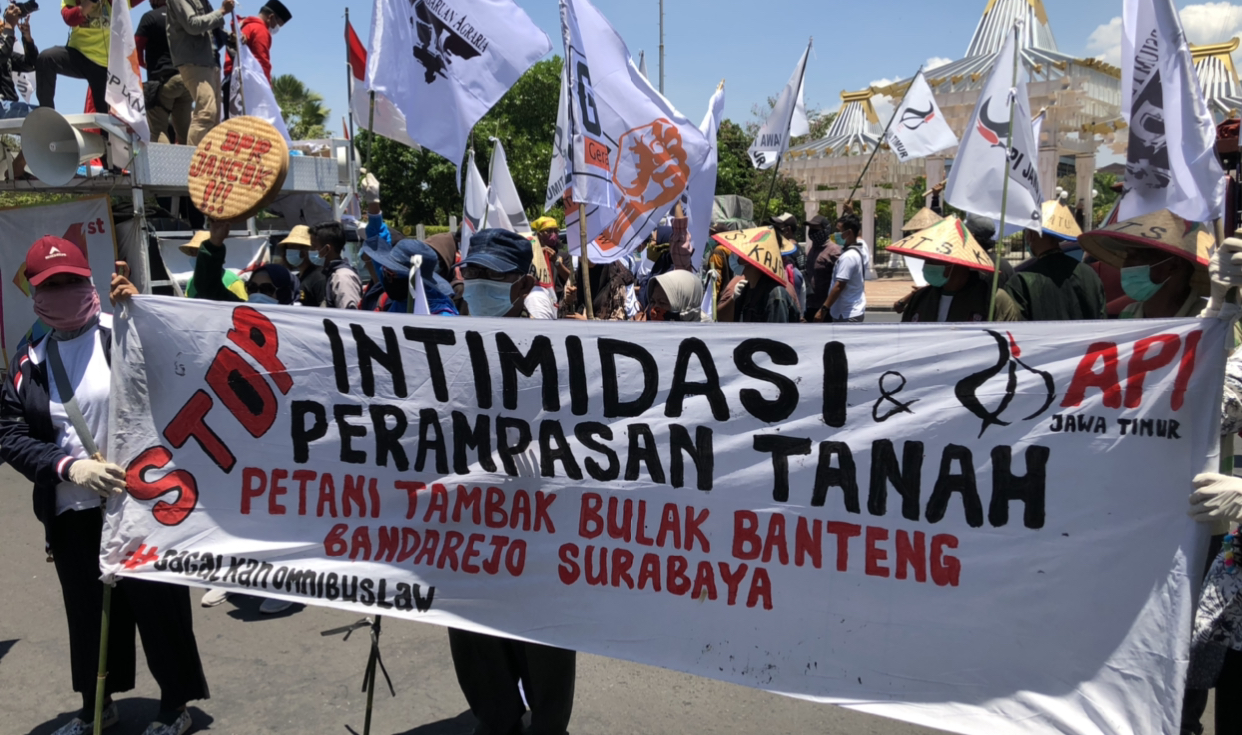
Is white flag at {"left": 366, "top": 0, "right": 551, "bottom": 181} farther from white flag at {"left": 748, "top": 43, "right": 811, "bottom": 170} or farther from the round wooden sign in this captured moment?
white flag at {"left": 748, "top": 43, "right": 811, "bottom": 170}

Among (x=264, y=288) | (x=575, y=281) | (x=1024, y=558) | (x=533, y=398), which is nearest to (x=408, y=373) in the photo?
(x=533, y=398)

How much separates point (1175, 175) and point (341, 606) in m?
3.23

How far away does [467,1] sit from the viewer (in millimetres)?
4953

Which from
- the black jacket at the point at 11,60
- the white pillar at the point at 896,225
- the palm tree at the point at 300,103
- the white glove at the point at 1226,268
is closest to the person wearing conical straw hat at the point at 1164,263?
the white glove at the point at 1226,268

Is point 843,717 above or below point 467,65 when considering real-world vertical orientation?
below

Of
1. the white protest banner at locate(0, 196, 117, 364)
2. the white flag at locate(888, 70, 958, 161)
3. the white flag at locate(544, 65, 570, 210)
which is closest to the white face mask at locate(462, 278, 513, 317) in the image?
the white flag at locate(544, 65, 570, 210)

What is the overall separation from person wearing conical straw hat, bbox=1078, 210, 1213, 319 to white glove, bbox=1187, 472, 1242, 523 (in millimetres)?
883

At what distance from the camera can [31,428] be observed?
3.26 meters

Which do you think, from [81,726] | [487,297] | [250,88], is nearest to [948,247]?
[487,297]

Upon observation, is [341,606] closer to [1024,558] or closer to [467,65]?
[1024,558]

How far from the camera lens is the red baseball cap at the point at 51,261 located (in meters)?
3.16

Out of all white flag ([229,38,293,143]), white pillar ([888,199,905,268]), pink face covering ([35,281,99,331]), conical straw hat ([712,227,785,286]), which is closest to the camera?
pink face covering ([35,281,99,331])

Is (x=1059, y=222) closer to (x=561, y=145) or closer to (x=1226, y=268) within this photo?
Result: (x=561, y=145)

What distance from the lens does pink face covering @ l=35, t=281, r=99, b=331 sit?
324 cm
